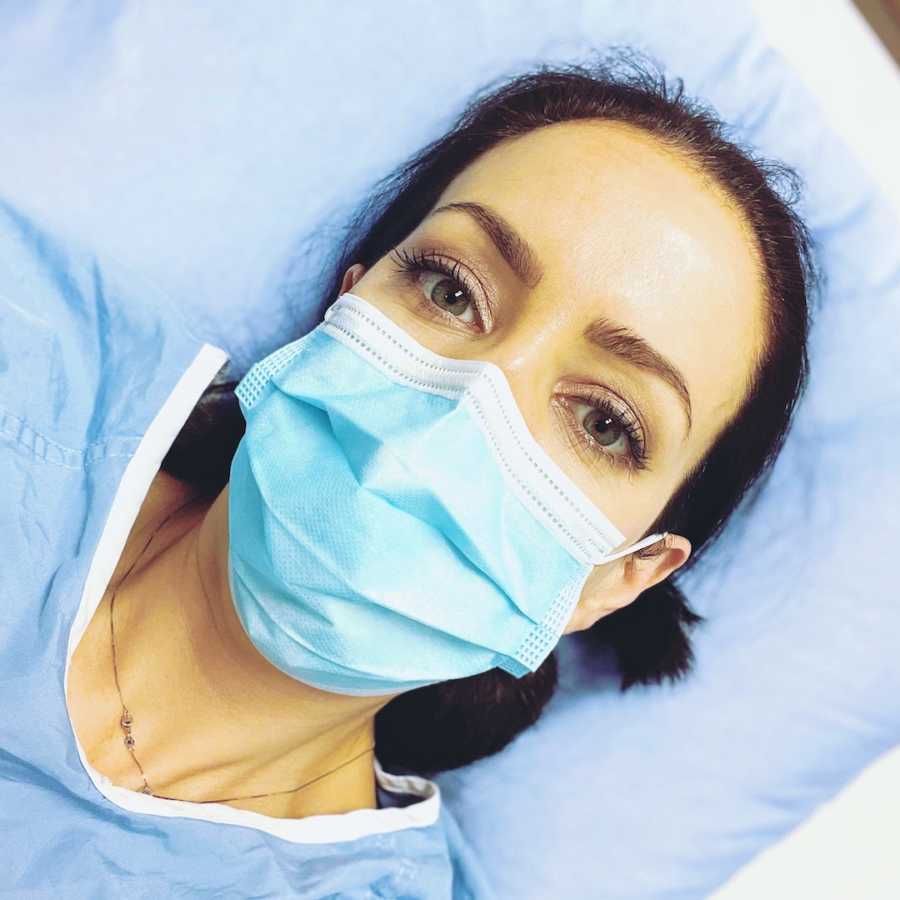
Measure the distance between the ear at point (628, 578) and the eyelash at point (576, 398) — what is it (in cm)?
16

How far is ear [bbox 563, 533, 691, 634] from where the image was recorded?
4.13 ft

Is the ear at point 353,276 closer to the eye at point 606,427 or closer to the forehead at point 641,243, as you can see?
the forehead at point 641,243

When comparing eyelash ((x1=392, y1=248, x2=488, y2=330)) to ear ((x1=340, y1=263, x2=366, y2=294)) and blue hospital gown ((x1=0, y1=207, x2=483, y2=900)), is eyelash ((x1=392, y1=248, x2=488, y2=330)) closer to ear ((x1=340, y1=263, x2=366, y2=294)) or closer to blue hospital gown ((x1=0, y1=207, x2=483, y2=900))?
ear ((x1=340, y1=263, x2=366, y2=294))

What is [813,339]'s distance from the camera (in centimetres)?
151

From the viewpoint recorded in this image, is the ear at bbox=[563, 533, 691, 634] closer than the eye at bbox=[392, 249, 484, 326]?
No

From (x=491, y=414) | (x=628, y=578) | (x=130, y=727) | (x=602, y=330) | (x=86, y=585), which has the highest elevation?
(x=602, y=330)

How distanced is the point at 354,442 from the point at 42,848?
22.2 inches

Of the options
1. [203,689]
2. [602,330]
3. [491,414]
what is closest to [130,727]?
[203,689]

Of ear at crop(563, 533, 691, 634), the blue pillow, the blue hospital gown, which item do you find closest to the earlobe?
ear at crop(563, 533, 691, 634)

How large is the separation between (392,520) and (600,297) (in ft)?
1.00

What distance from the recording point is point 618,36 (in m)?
1.55

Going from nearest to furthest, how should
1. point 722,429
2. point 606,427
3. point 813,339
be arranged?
point 606,427
point 722,429
point 813,339

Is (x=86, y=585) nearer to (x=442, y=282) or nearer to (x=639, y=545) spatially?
(x=442, y=282)

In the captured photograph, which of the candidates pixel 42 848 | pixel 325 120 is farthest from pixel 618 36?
pixel 42 848
